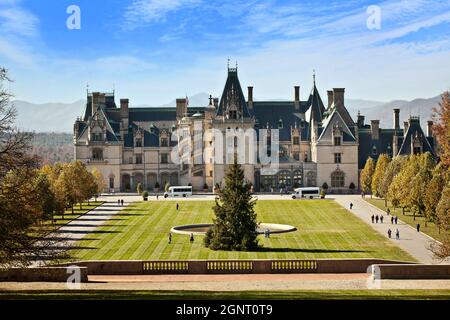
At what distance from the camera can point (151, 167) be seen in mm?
95875

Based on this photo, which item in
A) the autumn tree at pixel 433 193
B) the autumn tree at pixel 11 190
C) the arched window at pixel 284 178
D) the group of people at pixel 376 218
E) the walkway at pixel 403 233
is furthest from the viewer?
the arched window at pixel 284 178

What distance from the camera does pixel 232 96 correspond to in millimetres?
89875

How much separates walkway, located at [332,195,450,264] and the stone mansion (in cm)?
1573

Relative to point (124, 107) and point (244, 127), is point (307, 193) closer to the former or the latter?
point (244, 127)

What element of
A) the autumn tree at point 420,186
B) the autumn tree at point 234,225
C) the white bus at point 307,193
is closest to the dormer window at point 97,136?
the white bus at point 307,193

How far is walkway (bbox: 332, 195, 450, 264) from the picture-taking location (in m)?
41.5

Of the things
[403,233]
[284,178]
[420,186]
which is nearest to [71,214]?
[403,233]

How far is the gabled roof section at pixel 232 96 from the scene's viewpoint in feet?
295

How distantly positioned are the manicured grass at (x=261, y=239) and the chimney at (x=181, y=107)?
30293 mm

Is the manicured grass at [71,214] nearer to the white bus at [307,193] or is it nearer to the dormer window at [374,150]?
the white bus at [307,193]

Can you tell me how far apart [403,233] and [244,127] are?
41230 mm
